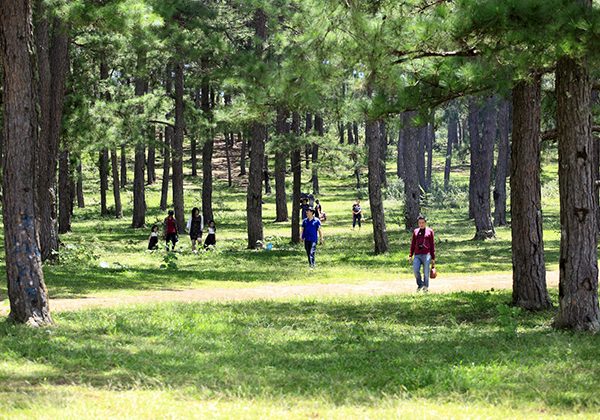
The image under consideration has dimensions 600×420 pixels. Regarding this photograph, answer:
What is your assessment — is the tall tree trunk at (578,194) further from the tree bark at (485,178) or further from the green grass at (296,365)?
the tree bark at (485,178)

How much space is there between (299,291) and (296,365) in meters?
9.12

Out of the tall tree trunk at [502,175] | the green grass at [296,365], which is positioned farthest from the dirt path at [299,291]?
the tall tree trunk at [502,175]

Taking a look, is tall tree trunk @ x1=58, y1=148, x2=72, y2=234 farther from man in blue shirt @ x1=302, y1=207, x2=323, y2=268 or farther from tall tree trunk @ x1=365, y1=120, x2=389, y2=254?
man in blue shirt @ x1=302, y1=207, x2=323, y2=268

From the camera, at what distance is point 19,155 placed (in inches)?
454

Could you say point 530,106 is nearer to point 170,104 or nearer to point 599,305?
point 599,305

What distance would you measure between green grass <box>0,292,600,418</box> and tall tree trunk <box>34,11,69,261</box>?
8687mm

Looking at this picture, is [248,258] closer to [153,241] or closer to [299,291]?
[153,241]

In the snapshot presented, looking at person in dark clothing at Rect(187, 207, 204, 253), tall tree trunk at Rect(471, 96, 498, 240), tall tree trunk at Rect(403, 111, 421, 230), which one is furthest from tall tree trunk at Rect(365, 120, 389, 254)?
tall tree trunk at Rect(471, 96, 498, 240)

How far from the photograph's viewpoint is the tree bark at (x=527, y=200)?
1390cm

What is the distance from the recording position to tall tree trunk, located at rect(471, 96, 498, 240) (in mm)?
32219

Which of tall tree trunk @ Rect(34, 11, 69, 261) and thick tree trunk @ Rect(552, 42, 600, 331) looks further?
tall tree trunk @ Rect(34, 11, 69, 261)

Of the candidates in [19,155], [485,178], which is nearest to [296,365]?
[19,155]

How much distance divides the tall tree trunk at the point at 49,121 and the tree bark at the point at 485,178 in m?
15.8

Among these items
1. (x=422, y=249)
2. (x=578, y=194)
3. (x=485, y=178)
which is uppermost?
(x=485, y=178)
